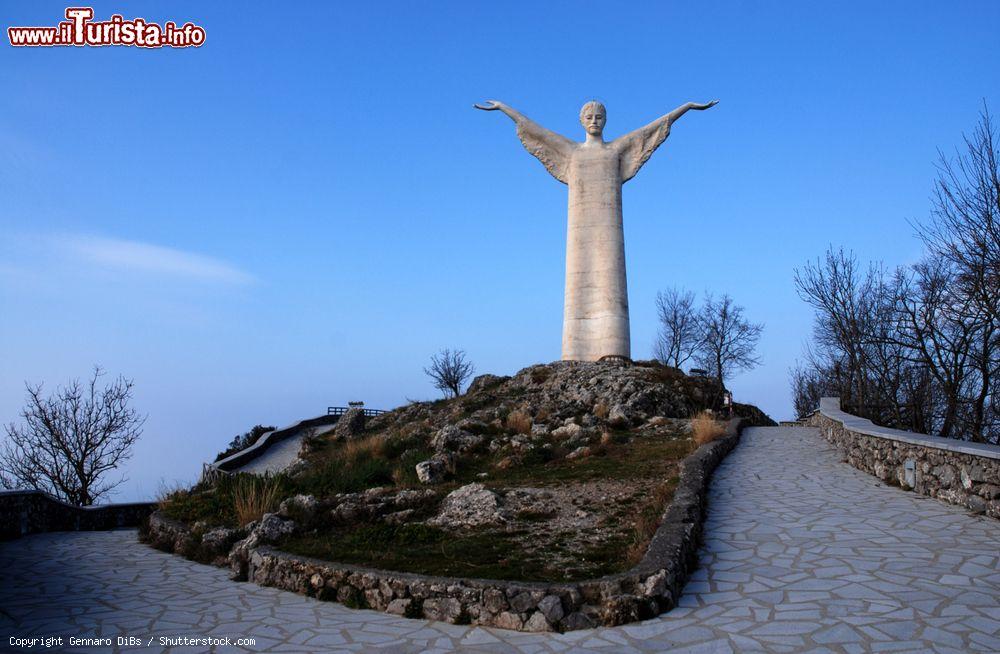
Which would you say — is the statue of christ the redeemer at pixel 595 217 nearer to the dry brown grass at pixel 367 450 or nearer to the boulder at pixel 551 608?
the dry brown grass at pixel 367 450

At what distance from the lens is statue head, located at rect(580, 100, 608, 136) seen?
85.0 feet

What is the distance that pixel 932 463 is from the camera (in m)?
10.4

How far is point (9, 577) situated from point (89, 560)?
138 cm

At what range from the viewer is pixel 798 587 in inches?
276

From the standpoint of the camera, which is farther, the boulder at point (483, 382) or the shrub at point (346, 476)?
the boulder at point (483, 382)

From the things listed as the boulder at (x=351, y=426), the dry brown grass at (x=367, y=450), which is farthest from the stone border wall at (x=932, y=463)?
the boulder at (x=351, y=426)

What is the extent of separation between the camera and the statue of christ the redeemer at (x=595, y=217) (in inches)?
960

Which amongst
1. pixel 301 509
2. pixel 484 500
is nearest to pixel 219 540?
pixel 301 509

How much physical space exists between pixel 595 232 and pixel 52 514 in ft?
55.4

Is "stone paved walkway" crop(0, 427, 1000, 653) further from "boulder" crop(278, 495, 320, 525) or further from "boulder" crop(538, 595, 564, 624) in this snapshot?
"boulder" crop(278, 495, 320, 525)

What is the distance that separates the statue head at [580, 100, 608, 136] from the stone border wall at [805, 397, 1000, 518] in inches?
596

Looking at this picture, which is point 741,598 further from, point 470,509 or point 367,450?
point 367,450

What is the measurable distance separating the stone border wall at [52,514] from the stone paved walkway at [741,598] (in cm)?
266

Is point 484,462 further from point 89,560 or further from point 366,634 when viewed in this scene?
point 366,634
